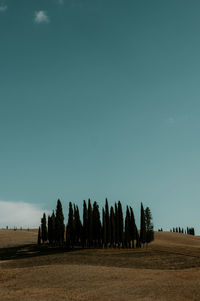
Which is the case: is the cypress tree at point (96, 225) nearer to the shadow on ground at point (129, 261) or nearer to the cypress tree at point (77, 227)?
the cypress tree at point (77, 227)

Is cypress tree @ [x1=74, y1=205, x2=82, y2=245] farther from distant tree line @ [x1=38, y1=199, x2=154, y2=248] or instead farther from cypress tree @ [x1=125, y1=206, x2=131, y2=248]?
cypress tree @ [x1=125, y1=206, x2=131, y2=248]

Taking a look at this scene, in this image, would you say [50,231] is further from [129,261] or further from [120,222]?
[129,261]

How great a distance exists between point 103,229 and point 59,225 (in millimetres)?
14539

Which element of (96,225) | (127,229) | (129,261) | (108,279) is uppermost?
(96,225)

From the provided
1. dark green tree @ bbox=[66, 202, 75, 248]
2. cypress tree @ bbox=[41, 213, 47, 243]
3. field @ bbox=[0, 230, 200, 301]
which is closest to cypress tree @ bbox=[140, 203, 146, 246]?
dark green tree @ bbox=[66, 202, 75, 248]

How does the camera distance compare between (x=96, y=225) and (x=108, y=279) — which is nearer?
(x=108, y=279)

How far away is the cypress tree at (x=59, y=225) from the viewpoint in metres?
87.9

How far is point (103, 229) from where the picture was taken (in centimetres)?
8012

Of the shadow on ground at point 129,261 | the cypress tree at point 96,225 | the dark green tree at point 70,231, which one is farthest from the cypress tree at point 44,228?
the shadow on ground at point 129,261

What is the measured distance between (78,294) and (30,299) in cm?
482

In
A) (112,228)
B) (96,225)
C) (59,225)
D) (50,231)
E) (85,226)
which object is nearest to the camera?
(112,228)

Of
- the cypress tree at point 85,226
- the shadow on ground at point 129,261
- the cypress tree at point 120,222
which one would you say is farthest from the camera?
the cypress tree at point 85,226

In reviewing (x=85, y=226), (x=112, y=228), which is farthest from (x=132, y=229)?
(x=85, y=226)


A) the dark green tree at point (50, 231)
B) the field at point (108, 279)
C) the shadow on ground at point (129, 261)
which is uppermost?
the dark green tree at point (50, 231)
